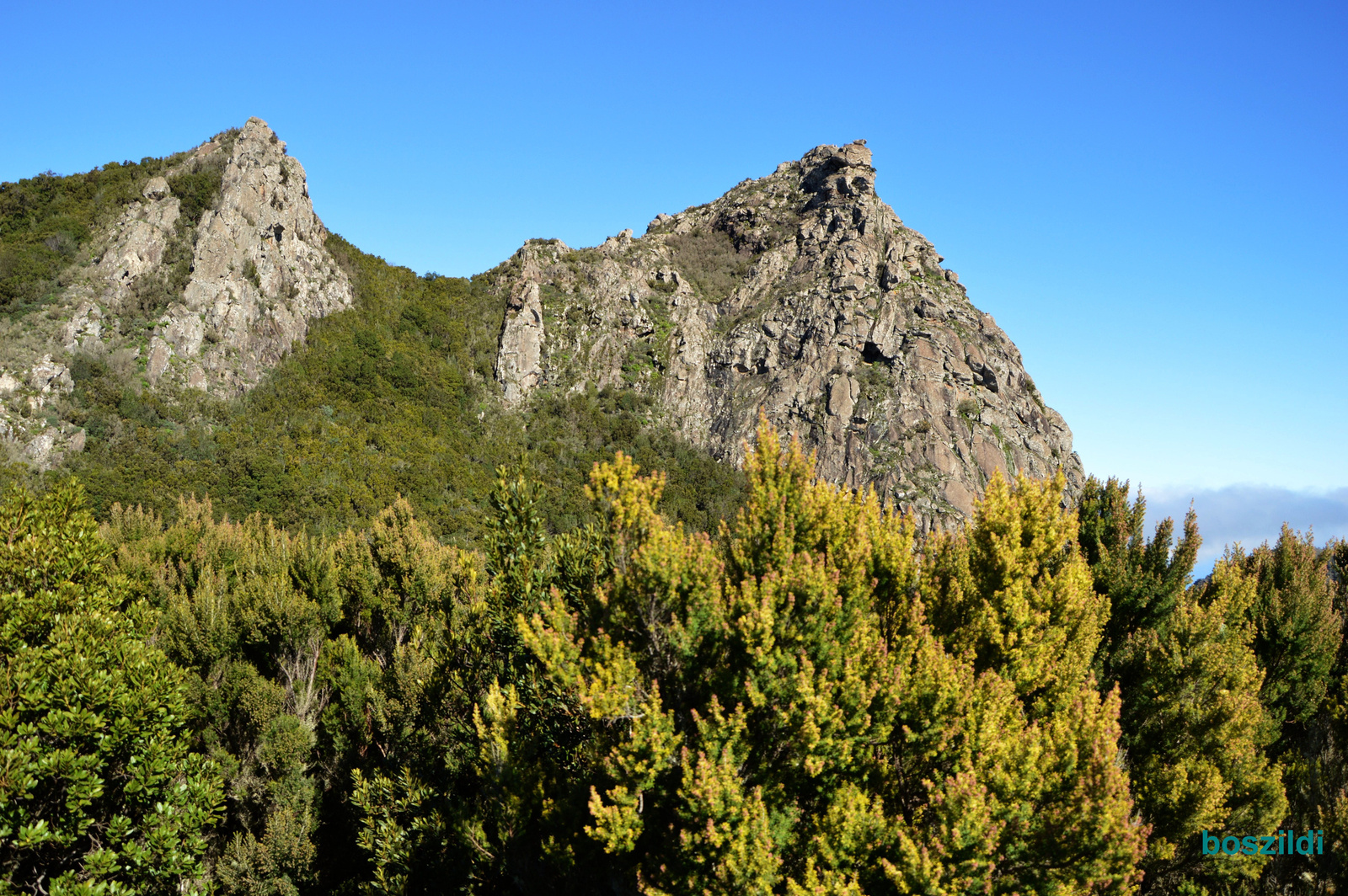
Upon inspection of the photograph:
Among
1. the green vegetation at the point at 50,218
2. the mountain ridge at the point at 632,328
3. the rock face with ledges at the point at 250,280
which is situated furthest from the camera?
the rock face with ledges at the point at 250,280

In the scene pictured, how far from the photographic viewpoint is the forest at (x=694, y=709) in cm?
1103

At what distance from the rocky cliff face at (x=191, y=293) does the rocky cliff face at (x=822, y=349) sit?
3020 cm

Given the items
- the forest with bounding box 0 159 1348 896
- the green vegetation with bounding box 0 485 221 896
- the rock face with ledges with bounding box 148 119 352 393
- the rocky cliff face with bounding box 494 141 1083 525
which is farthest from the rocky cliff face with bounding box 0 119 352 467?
the green vegetation with bounding box 0 485 221 896

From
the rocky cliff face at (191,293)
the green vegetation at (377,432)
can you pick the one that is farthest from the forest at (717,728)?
the rocky cliff face at (191,293)

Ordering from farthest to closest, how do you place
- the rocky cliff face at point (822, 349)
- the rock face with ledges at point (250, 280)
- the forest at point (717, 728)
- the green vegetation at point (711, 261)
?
1. the green vegetation at point (711, 261)
2. the rocky cliff face at point (822, 349)
3. the rock face with ledges at point (250, 280)
4. the forest at point (717, 728)

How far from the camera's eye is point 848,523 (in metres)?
14.8

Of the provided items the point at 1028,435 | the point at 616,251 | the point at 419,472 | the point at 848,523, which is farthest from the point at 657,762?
the point at 616,251

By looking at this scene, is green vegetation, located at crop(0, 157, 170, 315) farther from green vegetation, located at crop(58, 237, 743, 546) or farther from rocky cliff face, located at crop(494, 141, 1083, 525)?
rocky cliff face, located at crop(494, 141, 1083, 525)

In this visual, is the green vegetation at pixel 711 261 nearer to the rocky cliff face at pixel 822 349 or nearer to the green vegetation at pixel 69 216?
the rocky cliff face at pixel 822 349

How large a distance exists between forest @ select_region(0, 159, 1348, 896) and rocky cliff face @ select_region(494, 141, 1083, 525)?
75.0m

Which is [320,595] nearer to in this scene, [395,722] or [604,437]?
[395,722]

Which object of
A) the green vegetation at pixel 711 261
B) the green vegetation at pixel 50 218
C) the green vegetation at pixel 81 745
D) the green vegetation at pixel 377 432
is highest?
the green vegetation at pixel 711 261

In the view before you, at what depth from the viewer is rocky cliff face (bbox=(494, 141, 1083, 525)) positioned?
4021 inches

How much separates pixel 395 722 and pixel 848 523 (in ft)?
49.4
